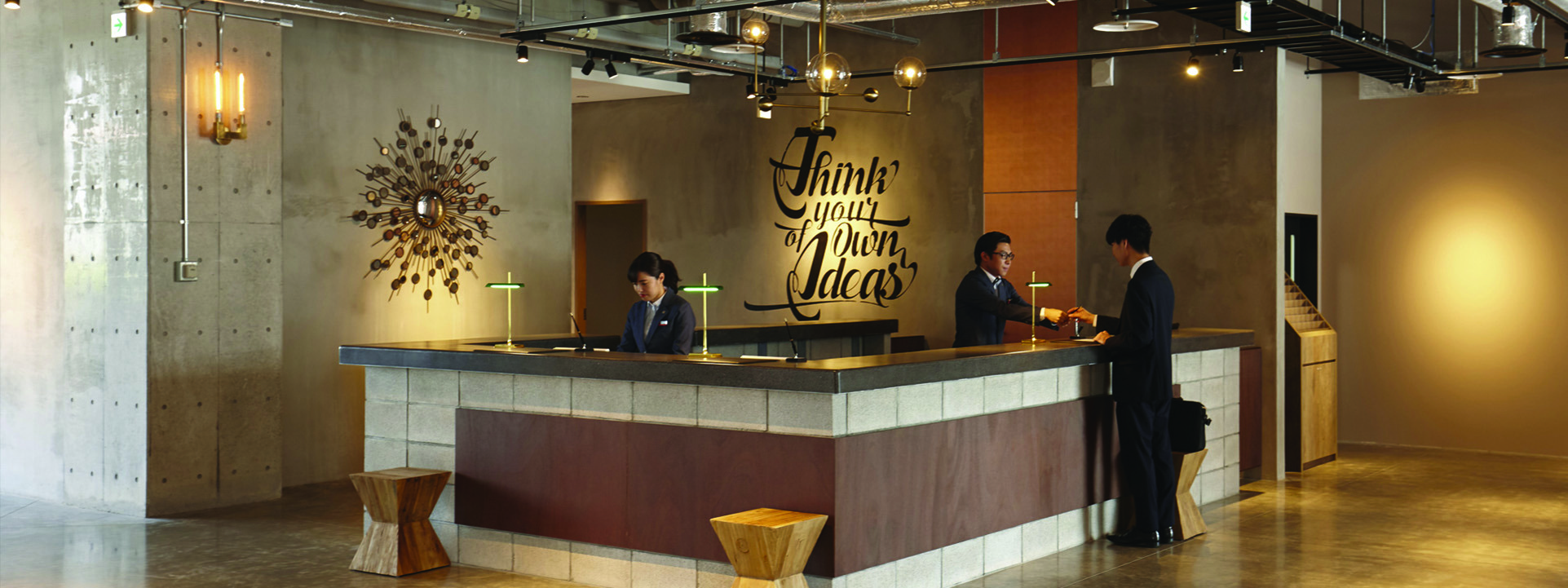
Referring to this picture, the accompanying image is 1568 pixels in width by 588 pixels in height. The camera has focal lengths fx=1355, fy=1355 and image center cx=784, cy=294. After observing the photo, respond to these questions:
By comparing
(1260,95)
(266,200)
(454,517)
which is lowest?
(454,517)

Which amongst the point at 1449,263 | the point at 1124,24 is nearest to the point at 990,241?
the point at 1124,24

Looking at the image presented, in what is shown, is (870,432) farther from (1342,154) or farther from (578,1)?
(1342,154)

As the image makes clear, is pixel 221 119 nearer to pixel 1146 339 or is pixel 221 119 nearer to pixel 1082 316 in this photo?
pixel 1082 316

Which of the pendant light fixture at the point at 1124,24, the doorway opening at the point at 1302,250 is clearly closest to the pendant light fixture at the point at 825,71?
the pendant light fixture at the point at 1124,24

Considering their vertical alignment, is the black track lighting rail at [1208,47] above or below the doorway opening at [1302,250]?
above

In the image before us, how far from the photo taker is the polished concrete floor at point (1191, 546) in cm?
588

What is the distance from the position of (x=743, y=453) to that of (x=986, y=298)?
8.06 feet

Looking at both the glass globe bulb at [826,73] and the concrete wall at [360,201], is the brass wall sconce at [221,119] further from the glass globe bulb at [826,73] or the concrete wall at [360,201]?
the glass globe bulb at [826,73]

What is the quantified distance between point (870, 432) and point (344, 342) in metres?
4.76

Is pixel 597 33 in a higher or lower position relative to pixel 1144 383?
higher

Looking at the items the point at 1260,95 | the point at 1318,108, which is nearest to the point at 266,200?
the point at 1260,95

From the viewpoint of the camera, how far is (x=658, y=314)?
21.8 feet

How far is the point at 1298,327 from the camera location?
9367 mm

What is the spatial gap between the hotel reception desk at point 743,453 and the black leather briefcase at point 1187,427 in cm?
33
